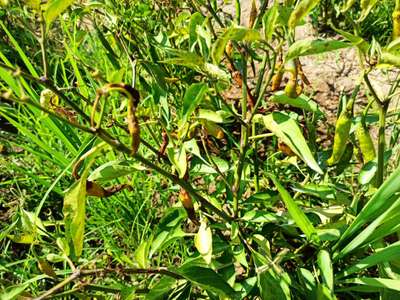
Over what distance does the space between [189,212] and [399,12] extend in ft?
1.74

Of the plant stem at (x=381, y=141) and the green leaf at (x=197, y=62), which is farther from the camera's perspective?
the plant stem at (x=381, y=141)

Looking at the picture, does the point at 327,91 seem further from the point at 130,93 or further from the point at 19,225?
the point at 130,93

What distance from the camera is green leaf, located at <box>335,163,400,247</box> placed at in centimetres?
97

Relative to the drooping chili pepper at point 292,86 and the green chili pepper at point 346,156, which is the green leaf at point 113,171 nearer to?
the drooping chili pepper at point 292,86

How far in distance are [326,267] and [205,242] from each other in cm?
25

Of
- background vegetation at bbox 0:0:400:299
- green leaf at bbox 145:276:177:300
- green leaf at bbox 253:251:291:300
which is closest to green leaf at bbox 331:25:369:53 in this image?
background vegetation at bbox 0:0:400:299

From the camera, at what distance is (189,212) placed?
103 cm

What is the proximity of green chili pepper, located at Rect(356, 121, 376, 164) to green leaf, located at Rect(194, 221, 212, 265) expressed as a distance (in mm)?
354

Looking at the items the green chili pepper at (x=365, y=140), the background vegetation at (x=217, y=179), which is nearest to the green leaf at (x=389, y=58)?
the background vegetation at (x=217, y=179)

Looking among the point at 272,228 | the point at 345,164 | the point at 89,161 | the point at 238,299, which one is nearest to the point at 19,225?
the point at 89,161

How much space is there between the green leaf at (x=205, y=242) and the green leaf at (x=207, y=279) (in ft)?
0.12

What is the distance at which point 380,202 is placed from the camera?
1007 millimetres

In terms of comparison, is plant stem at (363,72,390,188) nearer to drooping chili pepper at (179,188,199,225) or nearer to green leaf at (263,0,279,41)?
green leaf at (263,0,279,41)

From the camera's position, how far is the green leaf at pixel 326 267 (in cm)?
100
